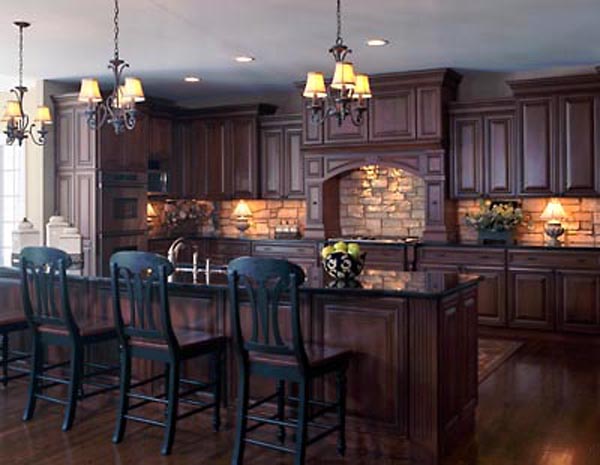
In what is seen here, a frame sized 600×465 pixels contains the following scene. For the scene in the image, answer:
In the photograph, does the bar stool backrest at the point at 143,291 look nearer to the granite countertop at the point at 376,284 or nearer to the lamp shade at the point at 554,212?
the granite countertop at the point at 376,284

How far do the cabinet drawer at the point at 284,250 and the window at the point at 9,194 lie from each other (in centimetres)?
274

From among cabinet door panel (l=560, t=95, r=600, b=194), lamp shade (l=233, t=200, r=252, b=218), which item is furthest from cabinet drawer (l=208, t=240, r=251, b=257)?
cabinet door panel (l=560, t=95, r=600, b=194)

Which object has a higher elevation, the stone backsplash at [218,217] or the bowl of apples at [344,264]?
the stone backsplash at [218,217]

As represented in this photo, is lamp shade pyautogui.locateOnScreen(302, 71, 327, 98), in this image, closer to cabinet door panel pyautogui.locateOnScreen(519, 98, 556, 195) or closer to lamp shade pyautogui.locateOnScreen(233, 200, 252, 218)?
cabinet door panel pyautogui.locateOnScreen(519, 98, 556, 195)

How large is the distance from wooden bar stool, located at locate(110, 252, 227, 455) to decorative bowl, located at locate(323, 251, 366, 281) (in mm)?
754

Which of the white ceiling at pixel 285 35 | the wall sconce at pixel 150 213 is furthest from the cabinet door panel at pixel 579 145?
the wall sconce at pixel 150 213

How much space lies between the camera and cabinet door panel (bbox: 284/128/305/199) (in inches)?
333

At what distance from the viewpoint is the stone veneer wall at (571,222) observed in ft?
24.0

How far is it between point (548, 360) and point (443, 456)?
2719mm

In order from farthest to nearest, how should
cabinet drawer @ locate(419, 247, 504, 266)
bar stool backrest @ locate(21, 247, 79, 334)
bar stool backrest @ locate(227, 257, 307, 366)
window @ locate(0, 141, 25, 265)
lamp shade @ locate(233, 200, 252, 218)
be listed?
lamp shade @ locate(233, 200, 252, 218)
window @ locate(0, 141, 25, 265)
cabinet drawer @ locate(419, 247, 504, 266)
bar stool backrest @ locate(21, 247, 79, 334)
bar stool backrest @ locate(227, 257, 307, 366)

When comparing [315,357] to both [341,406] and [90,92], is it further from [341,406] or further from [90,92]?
[90,92]

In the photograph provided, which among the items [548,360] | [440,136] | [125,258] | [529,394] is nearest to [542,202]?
[440,136]

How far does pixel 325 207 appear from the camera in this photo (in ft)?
27.0

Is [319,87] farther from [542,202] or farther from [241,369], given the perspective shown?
[542,202]
